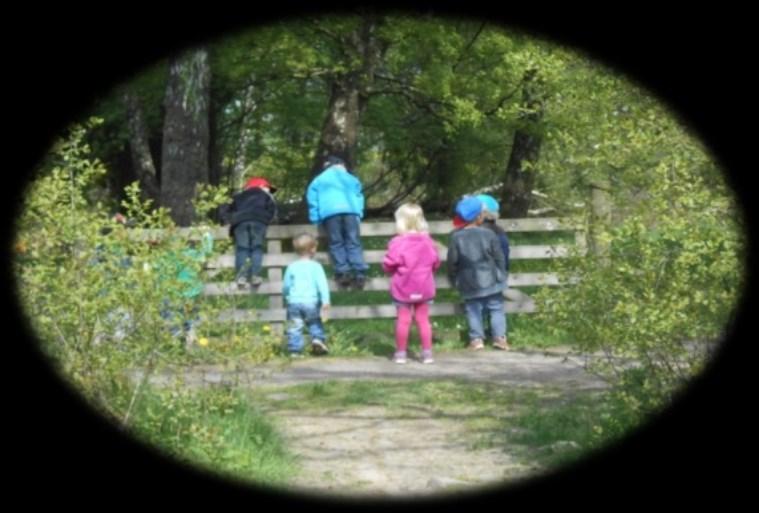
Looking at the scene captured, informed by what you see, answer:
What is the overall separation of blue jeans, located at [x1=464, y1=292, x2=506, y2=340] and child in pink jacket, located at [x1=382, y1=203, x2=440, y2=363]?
68 cm

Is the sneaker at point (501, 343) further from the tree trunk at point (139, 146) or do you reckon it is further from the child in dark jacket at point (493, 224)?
the tree trunk at point (139, 146)

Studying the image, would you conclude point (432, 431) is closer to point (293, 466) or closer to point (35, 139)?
point (293, 466)

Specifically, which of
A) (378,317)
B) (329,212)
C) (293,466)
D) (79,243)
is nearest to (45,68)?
(79,243)

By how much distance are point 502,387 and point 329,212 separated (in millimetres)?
4036

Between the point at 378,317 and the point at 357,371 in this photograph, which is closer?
the point at 357,371

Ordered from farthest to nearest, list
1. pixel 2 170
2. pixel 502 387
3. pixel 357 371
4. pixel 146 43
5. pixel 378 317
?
pixel 378 317 → pixel 146 43 → pixel 357 371 → pixel 502 387 → pixel 2 170

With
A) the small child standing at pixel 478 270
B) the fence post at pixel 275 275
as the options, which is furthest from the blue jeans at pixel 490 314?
the fence post at pixel 275 275

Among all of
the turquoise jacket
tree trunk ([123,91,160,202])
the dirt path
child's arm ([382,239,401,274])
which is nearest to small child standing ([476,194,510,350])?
child's arm ([382,239,401,274])

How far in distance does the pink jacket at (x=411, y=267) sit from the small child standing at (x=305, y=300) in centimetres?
73

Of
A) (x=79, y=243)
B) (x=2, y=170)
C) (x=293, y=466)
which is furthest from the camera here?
(x=2, y=170)

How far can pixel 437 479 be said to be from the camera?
26.8 ft

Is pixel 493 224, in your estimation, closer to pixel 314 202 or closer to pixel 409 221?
pixel 409 221

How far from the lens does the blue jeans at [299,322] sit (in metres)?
13.6

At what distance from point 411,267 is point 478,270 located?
972 mm
